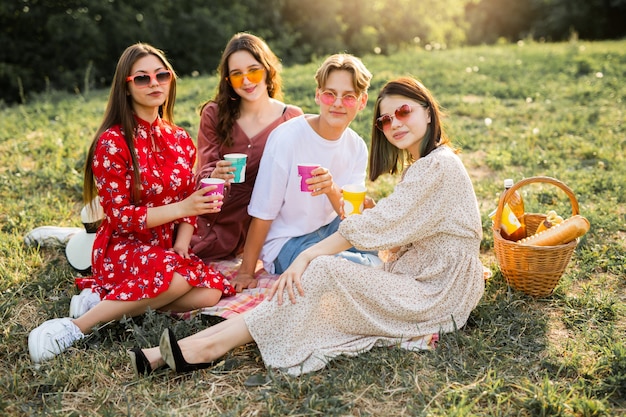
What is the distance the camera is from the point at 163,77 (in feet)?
11.8

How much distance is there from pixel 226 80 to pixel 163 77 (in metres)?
0.71

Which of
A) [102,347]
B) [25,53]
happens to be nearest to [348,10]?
[25,53]

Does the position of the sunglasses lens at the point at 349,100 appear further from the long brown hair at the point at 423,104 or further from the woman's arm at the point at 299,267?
the woman's arm at the point at 299,267

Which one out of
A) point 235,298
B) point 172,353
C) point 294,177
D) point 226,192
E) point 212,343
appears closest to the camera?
point 172,353

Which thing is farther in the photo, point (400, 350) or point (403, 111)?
point (403, 111)

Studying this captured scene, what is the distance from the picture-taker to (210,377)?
297cm

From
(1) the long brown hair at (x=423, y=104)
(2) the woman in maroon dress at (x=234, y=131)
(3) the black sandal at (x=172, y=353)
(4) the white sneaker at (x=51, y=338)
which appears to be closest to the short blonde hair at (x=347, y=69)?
(1) the long brown hair at (x=423, y=104)

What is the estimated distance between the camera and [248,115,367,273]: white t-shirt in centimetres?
388

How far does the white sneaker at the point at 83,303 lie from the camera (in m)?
3.49

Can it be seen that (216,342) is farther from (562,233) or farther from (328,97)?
(562,233)

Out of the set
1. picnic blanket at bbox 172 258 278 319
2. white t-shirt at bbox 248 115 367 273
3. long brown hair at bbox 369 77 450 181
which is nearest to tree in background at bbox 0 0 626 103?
picnic blanket at bbox 172 258 278 319

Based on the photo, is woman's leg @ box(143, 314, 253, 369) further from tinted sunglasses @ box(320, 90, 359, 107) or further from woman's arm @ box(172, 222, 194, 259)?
tinted sunglasses @ box(320, 90, 359, 107)

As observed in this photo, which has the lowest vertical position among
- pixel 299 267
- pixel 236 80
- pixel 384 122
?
pixel 299 267

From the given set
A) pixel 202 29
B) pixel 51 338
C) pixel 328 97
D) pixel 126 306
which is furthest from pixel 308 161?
pixel 202 29
